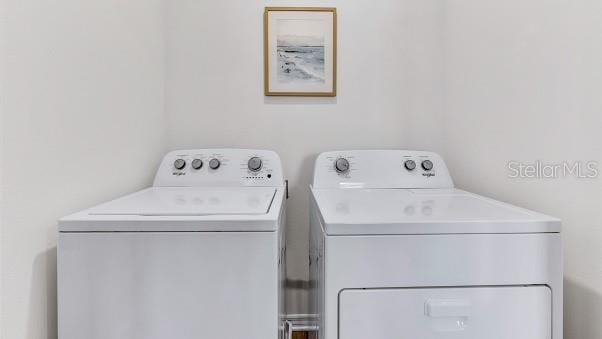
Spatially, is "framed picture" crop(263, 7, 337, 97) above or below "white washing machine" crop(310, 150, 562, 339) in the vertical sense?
above

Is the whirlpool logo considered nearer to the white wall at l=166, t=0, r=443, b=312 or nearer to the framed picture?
the white wall at l=166, t=0, r=443, b=312

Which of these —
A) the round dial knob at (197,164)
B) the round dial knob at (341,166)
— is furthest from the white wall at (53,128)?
the round dial knob at (341,166)

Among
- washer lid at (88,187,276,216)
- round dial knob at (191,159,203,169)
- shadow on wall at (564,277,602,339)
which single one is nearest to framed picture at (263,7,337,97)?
round dial knob at (191,159,203,169)

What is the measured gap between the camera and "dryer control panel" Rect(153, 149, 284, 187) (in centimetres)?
156

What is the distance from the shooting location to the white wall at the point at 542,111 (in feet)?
3.05

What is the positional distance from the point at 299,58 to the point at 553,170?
3.73 feet

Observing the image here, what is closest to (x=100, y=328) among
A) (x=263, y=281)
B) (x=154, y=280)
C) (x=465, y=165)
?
(x=154, y=280)

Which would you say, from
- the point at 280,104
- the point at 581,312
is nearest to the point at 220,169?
the point at 280,104

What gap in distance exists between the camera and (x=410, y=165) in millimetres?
1617

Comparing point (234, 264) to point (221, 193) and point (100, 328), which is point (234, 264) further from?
point (221, 193)

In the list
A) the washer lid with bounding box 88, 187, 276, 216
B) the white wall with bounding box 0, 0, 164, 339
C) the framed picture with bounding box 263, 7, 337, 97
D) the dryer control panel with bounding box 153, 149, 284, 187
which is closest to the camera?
the white wall with bounding box 0, 0, 164, 339

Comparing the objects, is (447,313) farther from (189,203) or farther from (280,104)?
(280,104)

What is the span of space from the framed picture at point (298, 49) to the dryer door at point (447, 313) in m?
1.12

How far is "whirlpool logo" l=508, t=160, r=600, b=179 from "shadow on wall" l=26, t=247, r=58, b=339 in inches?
52.9
